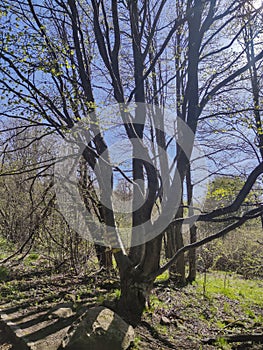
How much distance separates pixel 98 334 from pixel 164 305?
6.96 ft

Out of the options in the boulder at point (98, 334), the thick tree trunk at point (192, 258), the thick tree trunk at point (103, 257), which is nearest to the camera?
the boulder at point (98, 334)

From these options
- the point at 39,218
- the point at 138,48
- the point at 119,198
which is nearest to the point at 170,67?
the point at 138,48

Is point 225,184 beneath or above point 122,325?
above

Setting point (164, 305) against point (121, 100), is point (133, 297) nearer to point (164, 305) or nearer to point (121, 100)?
point (164, 305)

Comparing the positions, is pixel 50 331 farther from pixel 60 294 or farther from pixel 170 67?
pixel 170 67

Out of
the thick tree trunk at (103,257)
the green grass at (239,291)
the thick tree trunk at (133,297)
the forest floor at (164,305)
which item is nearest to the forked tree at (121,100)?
the thick tree trunk at (133,297)

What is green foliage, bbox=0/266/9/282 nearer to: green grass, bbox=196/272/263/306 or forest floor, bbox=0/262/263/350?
forest floor, bbox=0/262/263/350

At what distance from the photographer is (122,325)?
302cm

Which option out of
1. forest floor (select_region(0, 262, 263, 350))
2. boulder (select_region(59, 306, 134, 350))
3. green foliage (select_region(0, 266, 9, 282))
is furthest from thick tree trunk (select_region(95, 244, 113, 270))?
boulder (select_region(59, 306, 134, 350))

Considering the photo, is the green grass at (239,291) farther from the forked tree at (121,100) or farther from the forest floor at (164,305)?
the forked tree at (121,100)

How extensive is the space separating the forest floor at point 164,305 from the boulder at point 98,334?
0.24 metres

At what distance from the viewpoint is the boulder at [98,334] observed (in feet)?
8.93

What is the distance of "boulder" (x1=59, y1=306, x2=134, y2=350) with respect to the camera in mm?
2721

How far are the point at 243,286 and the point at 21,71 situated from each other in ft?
26.0
